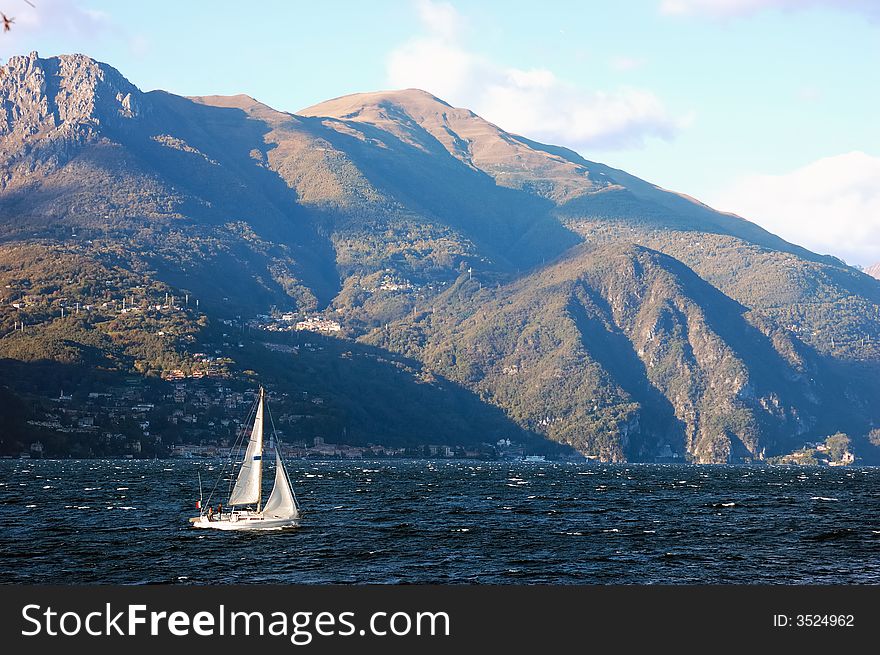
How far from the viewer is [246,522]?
138 meters

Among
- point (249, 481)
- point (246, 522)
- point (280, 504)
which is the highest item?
point (249, 481)

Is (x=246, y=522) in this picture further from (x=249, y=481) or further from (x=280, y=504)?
(x=249, y=481)

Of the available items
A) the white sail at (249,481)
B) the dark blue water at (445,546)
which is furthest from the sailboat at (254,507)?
the dark blue water at (445,546)

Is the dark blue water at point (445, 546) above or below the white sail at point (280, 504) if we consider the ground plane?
below

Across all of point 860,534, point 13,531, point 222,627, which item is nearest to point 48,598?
point 222,627

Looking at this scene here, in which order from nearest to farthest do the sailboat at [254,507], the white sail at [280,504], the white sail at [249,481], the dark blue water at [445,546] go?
the dark blue water at [445,546] < the white sail at [249,481] < the sailboat at [254,507] < the white sail at [280,504]

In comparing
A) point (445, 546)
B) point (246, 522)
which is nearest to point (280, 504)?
point (246, 522)

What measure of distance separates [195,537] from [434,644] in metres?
80.9

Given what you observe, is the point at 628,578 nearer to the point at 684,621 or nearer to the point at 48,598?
the point at 684,621

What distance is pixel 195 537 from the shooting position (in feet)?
432

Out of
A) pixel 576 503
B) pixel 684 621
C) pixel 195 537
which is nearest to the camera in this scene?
pixel 684 621

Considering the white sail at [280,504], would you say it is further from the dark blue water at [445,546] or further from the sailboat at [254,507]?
the dark blue water at [445,546]

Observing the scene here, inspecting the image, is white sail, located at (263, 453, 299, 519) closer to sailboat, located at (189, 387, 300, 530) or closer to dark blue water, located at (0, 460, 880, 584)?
sailboat, located at (189, 387, 300, 530)

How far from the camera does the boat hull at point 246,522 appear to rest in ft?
451
